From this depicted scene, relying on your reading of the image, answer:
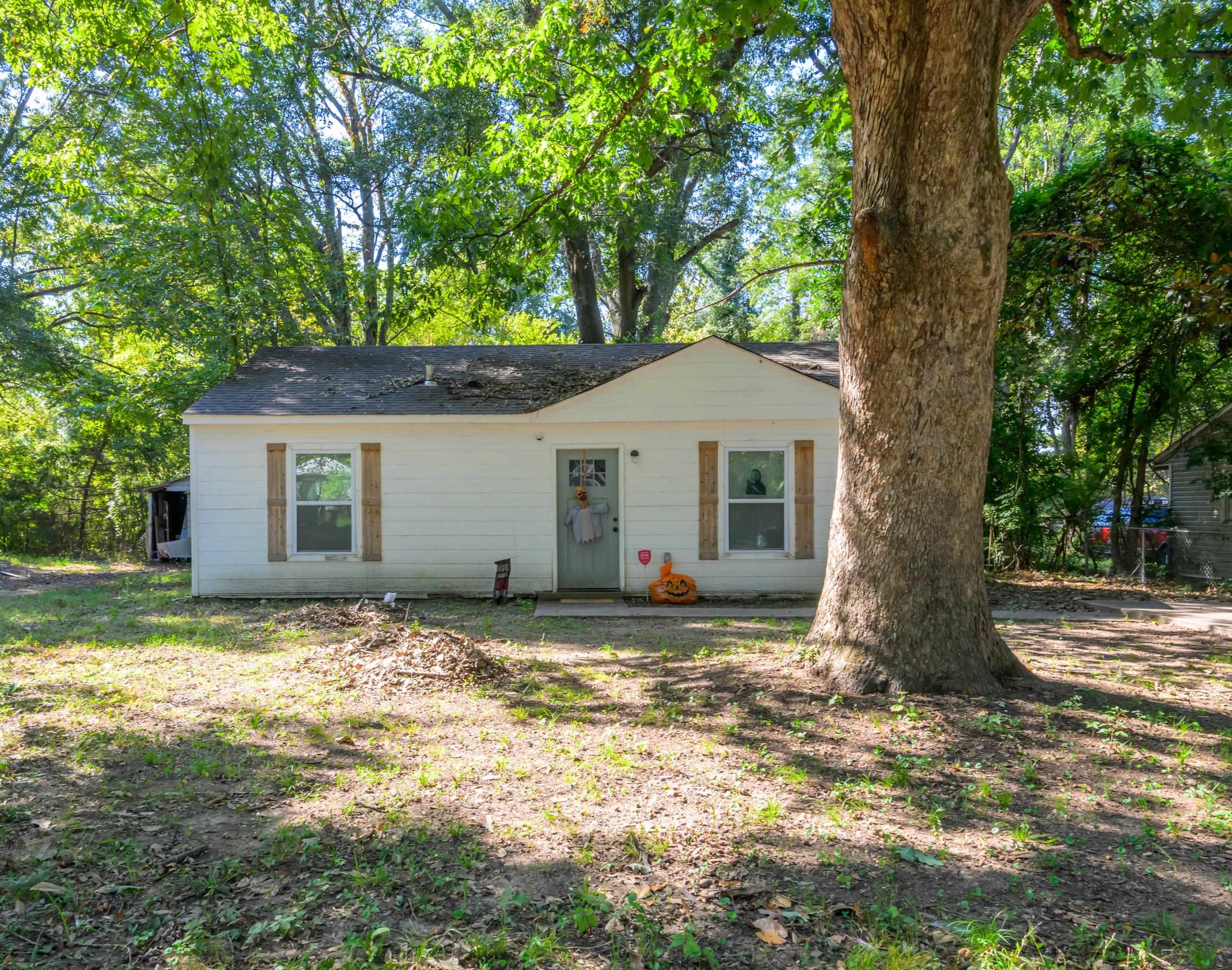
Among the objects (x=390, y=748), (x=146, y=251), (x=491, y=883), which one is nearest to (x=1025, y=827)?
→ (x=491, y=883)

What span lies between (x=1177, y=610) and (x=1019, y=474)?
455 cm

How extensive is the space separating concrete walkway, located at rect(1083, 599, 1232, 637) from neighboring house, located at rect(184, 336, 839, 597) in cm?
379

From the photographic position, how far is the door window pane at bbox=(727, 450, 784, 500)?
11.5 metres

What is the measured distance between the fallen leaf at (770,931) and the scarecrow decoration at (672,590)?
8100 millimetres

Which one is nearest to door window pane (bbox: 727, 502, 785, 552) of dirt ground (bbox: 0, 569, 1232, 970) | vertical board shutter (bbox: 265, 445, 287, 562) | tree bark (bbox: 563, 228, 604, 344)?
dirt ground (bbox: 0, 569, 1232, 970)

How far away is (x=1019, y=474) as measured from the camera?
14320mm

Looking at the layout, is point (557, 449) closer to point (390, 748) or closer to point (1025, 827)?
point (390, 748)

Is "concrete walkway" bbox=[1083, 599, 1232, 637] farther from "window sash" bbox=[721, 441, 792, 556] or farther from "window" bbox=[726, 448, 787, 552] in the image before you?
"window" bbox=[726, 448, 787, 552]

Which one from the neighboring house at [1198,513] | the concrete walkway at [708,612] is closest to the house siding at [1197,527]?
the neighboring house at [1198,513]

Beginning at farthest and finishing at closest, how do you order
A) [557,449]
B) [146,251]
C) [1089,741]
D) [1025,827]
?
[146,251] < [557,449] < [1089,741] < [1025,827]

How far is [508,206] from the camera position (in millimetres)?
10891

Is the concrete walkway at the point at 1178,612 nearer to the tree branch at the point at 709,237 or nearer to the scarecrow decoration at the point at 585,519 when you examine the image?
the scarecrow decoration at the point at 585,519

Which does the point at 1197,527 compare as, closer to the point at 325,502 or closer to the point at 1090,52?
the point at 1090,52

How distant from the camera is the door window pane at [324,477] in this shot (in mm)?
11594
